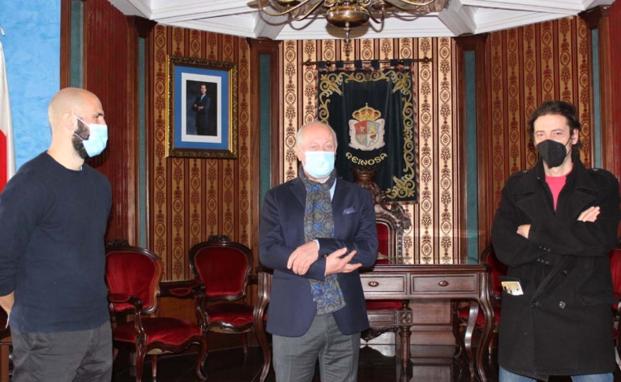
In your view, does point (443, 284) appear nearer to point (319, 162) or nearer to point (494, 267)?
point (494, 267)

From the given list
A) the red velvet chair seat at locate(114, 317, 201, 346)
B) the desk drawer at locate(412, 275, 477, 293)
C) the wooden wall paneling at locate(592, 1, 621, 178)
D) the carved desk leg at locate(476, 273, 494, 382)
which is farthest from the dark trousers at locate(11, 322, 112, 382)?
the wooden wall paneling at locate(592, 1, 621, 178)

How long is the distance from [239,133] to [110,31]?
167cm

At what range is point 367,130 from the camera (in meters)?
7.07

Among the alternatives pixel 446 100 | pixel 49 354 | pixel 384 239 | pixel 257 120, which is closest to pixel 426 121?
pixel 446 100

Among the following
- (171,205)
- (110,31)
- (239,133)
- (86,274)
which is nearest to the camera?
(86,274)

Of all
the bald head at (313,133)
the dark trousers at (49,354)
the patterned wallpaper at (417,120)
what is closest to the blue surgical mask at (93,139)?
the dark trousers at (49,354)

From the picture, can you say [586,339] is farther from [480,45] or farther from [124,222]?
[480,45]

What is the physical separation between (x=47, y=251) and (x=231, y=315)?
3.26 meters

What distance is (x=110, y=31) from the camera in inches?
230

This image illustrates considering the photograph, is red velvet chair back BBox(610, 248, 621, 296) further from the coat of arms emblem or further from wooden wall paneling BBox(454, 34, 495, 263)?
the coat of arms emblem

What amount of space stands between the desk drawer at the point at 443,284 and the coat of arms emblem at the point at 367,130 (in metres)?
2.35

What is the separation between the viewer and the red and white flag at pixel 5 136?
13.7 feet

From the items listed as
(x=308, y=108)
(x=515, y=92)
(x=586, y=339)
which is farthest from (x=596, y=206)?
(x=308, y=108)

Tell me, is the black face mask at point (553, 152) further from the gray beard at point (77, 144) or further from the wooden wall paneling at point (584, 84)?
the wooden wall paneling at point (584, 84)
